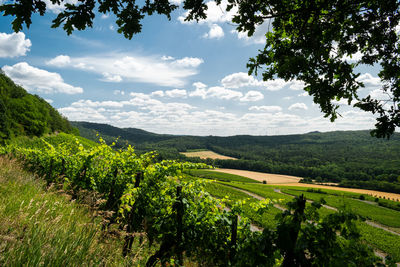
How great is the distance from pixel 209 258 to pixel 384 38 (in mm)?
6439

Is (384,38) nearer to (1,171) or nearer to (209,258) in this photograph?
(209,258)

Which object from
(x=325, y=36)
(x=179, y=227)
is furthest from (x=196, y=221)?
(x=325, y=36)

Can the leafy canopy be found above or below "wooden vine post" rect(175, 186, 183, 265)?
above

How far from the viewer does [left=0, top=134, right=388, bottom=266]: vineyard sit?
202 cm

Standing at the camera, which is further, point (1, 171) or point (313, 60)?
point (1, 171)

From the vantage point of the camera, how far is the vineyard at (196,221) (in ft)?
6.63

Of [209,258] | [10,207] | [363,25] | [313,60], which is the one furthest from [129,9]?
[209,258]

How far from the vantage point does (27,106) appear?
61.2 metres

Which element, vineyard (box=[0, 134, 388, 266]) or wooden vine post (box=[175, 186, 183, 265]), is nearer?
vineyard (box=[0, 134, 388, 266])

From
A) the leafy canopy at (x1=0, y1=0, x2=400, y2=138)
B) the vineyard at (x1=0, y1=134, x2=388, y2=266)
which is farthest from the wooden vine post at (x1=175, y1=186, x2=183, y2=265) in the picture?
the leafy canopy at (x1=0, y1=0, x2=400, y2=138)

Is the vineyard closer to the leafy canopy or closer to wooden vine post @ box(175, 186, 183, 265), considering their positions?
wooden vine post @ box(175, 186, 183, 265)

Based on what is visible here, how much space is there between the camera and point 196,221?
4973 millimetres

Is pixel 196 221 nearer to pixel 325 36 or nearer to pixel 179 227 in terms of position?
pixel 179 227

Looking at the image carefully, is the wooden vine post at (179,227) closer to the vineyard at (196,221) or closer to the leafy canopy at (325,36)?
the vineyard at (196,221)
